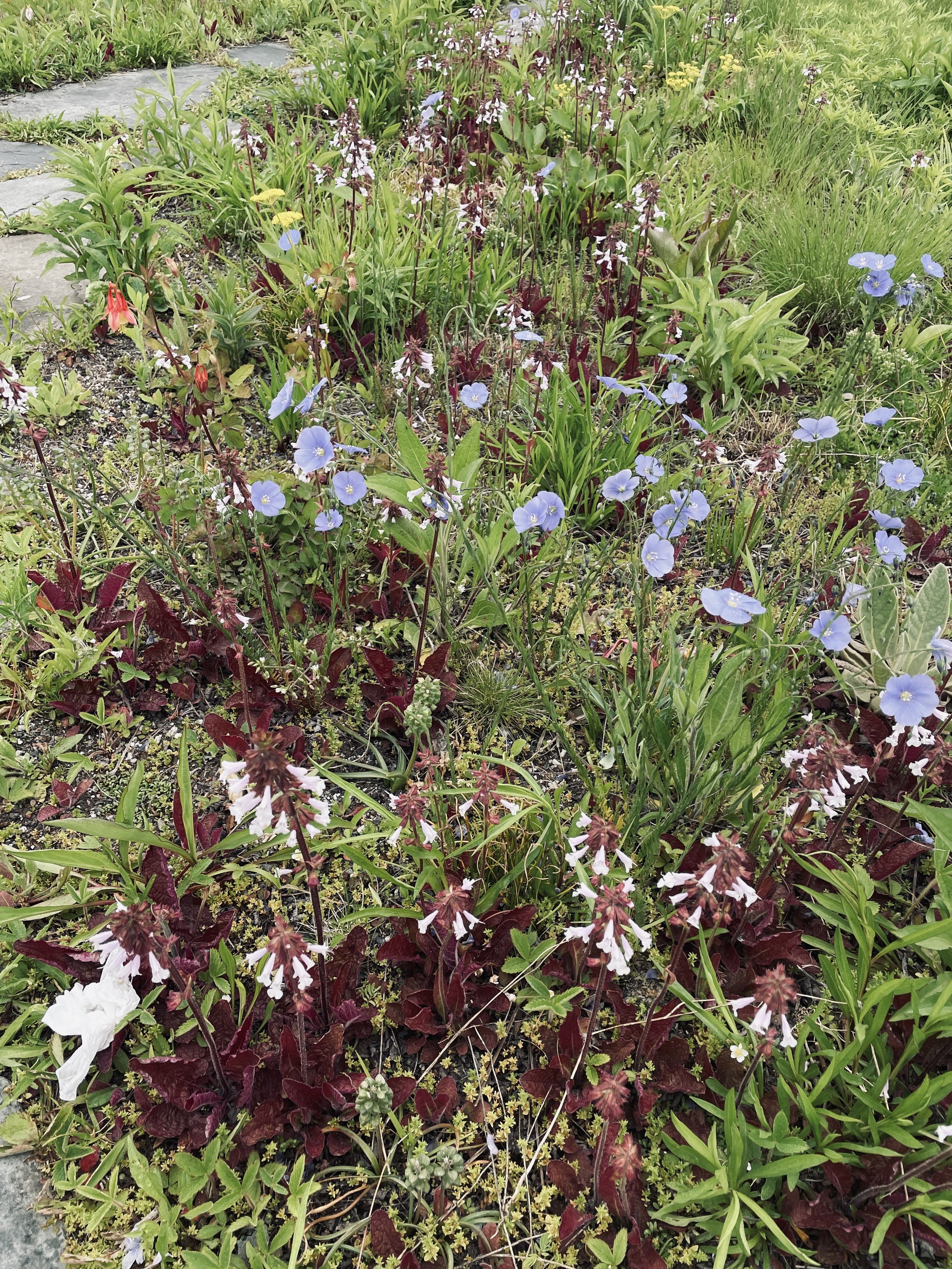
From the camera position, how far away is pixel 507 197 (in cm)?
404

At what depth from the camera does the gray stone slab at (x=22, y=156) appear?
15.3 feet

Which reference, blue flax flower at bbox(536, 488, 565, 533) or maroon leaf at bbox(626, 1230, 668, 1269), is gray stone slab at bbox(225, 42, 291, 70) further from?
maroon leaf at bbox(626, 1230, 668, 1269)

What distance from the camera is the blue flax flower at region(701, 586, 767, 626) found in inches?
76.7

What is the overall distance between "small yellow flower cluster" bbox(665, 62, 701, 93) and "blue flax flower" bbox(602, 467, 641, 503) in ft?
12.0

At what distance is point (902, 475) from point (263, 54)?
6.13m

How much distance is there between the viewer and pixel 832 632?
6.56 feet

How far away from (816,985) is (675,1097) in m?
0.45

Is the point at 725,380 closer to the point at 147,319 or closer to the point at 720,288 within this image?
the point at 720,288

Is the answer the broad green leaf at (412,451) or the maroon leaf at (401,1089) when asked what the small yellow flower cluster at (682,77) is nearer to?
the broad green leaf at (412,451)

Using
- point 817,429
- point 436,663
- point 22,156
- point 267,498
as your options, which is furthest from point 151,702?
point 22,156

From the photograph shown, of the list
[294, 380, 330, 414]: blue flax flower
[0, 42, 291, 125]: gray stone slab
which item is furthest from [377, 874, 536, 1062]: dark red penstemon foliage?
[0, 42, 291, 125]: gray stone slab

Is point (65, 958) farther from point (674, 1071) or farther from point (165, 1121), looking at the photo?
point (674, 1071)

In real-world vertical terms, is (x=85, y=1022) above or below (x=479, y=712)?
above

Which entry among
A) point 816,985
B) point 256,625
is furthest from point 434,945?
point 256,625
